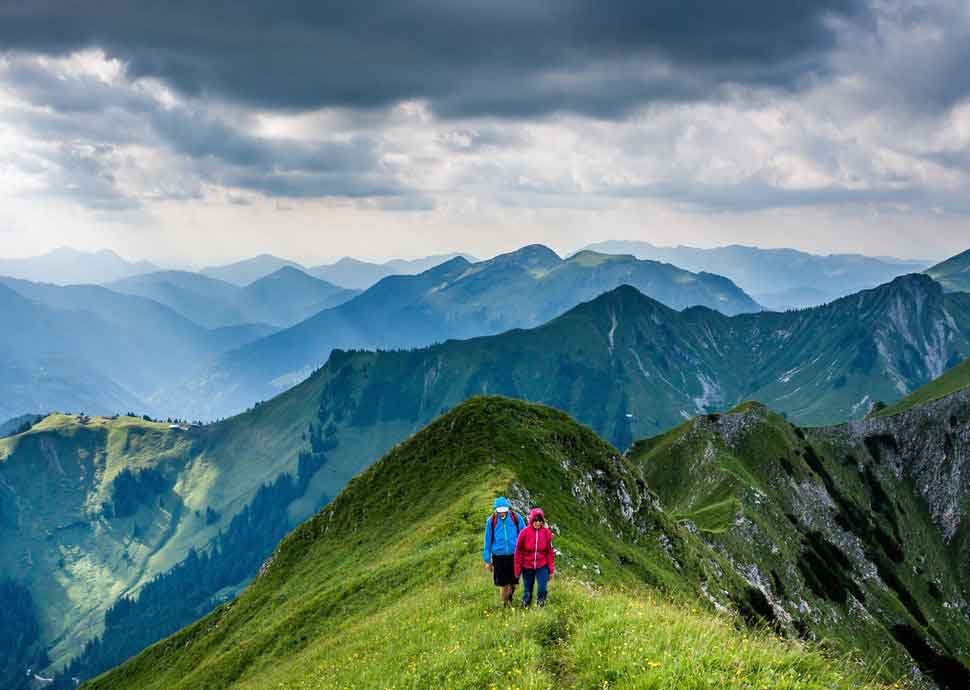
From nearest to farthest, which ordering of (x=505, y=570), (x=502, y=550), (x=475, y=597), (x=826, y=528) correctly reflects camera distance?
(x=502, y=550)
(x=505, y=570)
(x=475, y=597)
(x=826, y=528)

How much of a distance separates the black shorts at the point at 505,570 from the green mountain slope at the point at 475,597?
115 centimetres

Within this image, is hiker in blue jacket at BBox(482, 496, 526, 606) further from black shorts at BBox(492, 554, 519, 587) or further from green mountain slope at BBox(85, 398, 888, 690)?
green mountain slope at BBox(85, 398, 888, 690)

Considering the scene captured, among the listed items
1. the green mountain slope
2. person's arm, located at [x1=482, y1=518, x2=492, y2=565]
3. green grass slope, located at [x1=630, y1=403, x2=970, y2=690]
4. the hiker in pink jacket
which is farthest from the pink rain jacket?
green grass slope, located at [x1=630, y1=403, x2=970, y2=690]

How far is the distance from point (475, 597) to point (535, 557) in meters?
5.69

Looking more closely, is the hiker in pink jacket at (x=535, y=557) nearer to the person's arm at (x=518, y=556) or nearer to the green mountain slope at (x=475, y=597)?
the person's arm at (x=518, y=556)

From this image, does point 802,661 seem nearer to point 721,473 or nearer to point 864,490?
point 721,473

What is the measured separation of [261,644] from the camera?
45.5 m

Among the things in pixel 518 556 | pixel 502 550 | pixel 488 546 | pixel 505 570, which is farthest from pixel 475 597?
pixel 518 556

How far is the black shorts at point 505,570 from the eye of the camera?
22031mm

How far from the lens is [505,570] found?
72.6 ft

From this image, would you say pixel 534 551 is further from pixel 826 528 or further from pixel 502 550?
pixel 826 528

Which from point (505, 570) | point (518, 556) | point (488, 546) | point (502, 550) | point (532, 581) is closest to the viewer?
point (518, 556)

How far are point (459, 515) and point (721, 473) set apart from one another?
8284 cm

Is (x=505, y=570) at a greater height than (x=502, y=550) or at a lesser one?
lesser
